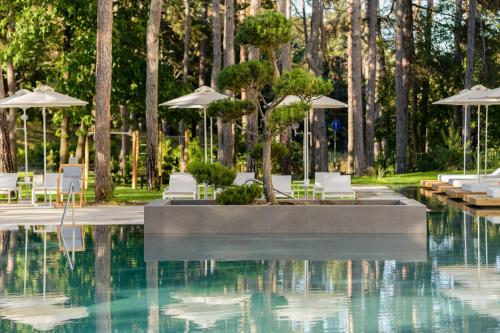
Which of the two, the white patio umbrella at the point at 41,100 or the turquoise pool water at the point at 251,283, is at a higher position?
the white patio umbrella at the point at 41,100

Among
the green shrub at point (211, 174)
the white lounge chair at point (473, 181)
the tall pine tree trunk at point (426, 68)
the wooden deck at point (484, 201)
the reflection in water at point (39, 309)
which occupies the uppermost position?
the tall pine tree trunk at point (426, 68)

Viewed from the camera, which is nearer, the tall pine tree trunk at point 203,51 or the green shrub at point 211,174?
the green shrub at point 211,174

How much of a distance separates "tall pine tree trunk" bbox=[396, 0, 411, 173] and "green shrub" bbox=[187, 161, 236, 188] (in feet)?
77.3

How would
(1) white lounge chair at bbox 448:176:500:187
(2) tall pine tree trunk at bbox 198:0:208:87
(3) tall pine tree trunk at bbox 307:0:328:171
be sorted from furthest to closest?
(2) tall pine tree trunk at bbox 198:0:208:87
(3) tall pine tree trunk at bbox 307:0:328:171
(1) white lounge chair at bbox 448:176:500:187

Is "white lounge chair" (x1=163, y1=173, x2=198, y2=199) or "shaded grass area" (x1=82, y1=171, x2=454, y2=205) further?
"shaded grass area" (x1=82, y1=171, x2=454, y2=205)

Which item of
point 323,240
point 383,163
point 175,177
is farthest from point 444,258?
point 383,163

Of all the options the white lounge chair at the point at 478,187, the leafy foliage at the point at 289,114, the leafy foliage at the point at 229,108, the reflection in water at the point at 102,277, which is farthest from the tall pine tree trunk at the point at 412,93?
the reflection in water at the point at 102,277

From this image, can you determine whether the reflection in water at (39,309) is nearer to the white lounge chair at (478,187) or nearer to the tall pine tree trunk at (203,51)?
the white lounge chair at (478,187)

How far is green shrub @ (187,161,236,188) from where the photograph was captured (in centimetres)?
1585

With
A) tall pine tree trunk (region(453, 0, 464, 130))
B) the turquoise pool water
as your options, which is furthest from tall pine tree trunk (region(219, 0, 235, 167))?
tall pine tree trunk (region(453, 0, 464, 130))

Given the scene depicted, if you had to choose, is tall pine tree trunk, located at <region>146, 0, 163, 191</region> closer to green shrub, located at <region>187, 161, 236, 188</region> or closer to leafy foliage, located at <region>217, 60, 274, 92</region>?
green shrub, located at <region>187, 161, 236, 188</region>

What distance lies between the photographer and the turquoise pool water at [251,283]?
857 cm

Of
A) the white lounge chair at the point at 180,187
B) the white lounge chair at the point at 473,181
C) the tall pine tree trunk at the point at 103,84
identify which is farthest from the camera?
the white lounge chair at the point at 473,181

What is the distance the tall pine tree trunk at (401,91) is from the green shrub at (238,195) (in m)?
23.5
